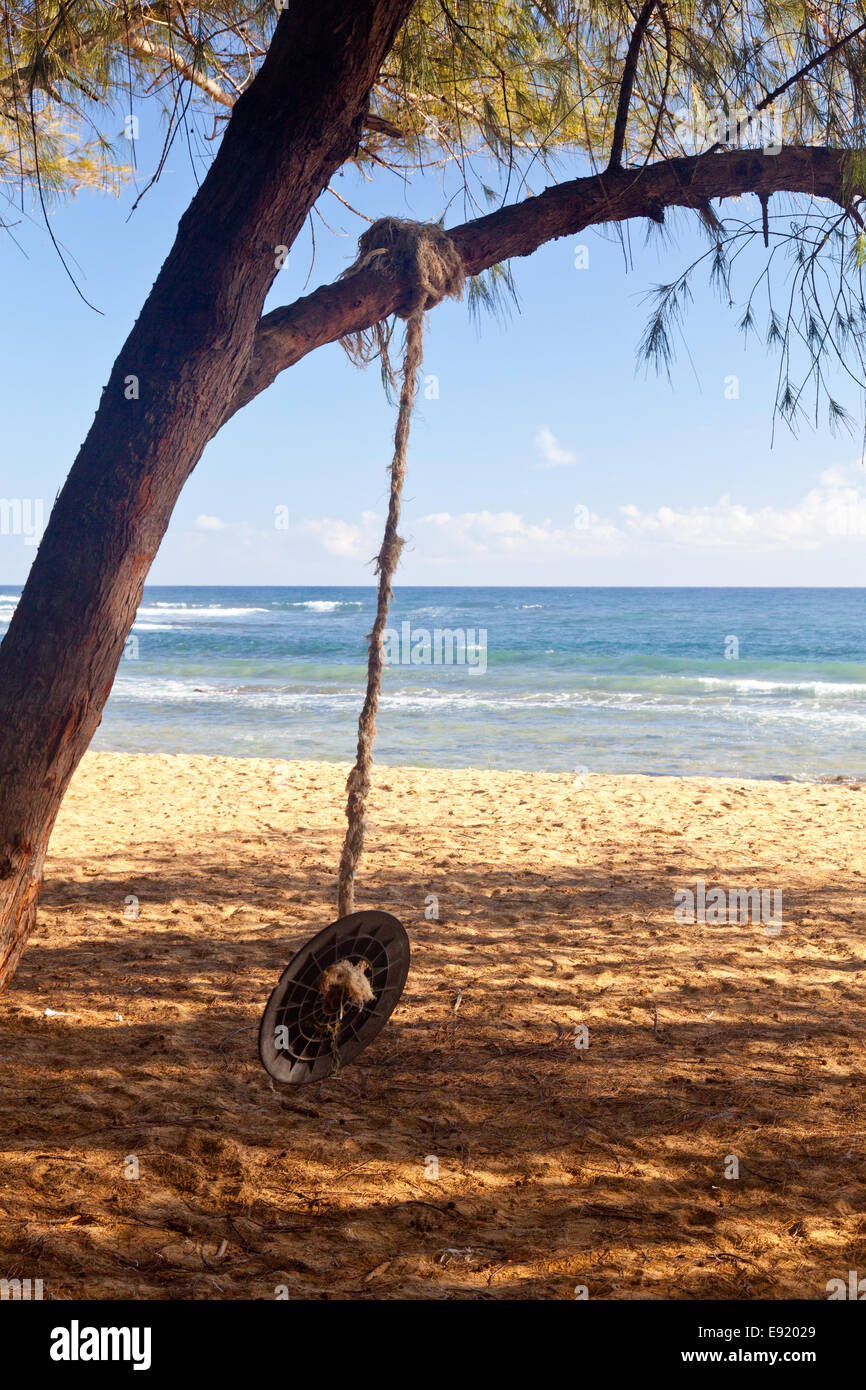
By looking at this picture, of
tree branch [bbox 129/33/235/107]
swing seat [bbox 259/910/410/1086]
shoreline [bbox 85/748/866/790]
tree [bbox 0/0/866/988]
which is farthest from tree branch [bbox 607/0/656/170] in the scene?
shoreline [bbox 85/748/866/790]

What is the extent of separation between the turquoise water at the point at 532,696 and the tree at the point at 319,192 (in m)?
7.16

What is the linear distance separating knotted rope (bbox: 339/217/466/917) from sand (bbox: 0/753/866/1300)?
2.23 feet

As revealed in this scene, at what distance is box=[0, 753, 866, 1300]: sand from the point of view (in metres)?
1.98

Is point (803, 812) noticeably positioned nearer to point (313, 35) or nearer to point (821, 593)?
point (313, 35)

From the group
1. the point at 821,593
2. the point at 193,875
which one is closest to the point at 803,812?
the point at 193,875

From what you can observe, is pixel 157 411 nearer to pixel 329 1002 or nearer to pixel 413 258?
pixel 413 258

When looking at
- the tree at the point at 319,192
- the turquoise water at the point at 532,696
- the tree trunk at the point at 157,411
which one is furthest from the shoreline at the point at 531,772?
the tree trunk at the point at 157,411

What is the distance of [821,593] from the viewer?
55.2m

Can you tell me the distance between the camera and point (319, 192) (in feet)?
7.73

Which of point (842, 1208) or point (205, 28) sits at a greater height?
point (205, 28)

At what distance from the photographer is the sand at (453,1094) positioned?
6.49ft

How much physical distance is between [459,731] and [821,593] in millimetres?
48244

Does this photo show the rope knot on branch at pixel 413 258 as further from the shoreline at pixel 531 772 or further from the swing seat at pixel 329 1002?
the shoreline at pixel 531 772

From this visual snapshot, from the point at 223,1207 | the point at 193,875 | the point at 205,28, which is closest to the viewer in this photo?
the point at 223,1207
